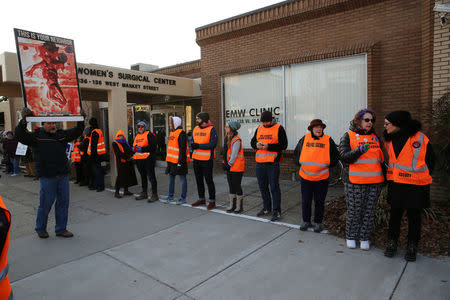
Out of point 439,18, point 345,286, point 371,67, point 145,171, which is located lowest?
point 345,286

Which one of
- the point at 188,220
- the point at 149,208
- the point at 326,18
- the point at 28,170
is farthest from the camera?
the point at 28,170

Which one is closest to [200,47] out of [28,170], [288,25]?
[288,25]

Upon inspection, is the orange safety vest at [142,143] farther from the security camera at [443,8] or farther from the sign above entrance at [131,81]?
the security camera at [443,8]

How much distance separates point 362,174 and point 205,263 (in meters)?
2.25

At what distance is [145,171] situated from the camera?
7.16m

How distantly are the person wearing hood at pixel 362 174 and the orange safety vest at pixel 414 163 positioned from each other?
29 cm

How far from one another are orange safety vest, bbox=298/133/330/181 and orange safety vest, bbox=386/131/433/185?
3.24 feet

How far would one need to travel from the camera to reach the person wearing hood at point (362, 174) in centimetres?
389

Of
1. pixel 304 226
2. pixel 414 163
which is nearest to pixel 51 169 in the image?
pixel 304 226

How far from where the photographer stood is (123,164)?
7.38 m

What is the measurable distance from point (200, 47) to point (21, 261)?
8.12 m

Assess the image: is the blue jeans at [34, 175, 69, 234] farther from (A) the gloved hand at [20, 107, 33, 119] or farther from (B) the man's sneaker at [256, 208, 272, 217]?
(B) the man's sneaker at [256, 208, 272, 217]

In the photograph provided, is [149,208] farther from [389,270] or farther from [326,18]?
[326,18]

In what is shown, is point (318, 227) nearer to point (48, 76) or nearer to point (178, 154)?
point (178, 154)
